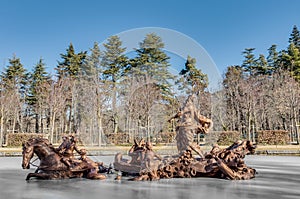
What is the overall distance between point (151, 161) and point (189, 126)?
1.22 m

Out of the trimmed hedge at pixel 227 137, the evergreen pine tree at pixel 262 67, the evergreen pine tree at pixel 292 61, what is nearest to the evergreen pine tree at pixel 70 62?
the trimmed hedge at pixel 227 137

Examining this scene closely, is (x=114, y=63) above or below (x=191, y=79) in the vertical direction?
above

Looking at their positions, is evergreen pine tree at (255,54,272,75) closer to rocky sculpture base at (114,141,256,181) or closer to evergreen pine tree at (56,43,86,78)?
evergreen pine tree at (56,43,86,78)

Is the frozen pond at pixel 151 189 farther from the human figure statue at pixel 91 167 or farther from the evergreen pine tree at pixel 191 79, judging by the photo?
the evergreen pine tree at pixel 191 79

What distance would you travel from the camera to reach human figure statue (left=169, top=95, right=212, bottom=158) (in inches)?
225

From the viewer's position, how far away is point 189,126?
19.1ft

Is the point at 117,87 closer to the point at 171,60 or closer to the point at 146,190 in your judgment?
the point at 171,60

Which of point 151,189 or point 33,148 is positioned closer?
point 151,189

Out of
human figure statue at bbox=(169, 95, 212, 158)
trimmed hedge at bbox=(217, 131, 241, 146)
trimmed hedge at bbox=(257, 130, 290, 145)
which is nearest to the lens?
human figure statue at bbox=(169, 95, 212, 158)

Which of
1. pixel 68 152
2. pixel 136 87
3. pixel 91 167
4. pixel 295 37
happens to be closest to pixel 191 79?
pixel 136 87

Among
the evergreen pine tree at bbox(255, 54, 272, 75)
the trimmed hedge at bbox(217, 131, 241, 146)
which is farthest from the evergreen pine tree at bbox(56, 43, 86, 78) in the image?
the evergreen pine tree at bbox(255, 54, 272, 75)

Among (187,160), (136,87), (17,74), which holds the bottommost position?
(187,160)

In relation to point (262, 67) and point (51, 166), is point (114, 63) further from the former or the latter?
point (262, 67)

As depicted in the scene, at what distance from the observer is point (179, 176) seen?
546 centimetres
